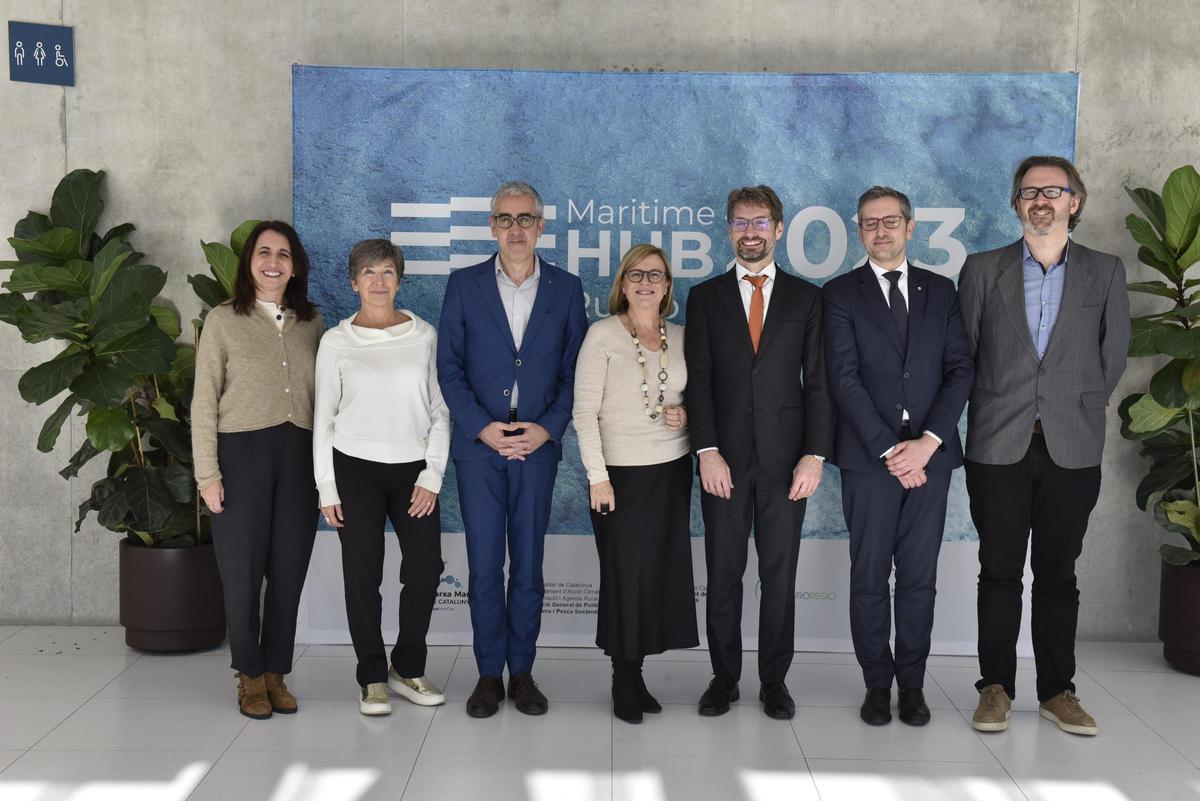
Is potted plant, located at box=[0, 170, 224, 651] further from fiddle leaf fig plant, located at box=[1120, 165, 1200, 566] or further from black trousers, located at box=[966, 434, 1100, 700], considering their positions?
fiddle leaf fig plant, located at box=[1120, 165, 1200, 566]

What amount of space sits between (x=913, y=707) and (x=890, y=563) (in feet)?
1.70

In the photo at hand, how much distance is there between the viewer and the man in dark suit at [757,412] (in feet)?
12.0

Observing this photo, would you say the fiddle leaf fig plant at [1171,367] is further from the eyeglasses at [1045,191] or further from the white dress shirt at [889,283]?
the white dress shirt at [889,283]

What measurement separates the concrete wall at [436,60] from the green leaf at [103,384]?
3.00ft

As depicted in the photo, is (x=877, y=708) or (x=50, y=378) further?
(x=50, y=378)

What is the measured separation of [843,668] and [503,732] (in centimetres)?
159

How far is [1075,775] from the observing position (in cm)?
330

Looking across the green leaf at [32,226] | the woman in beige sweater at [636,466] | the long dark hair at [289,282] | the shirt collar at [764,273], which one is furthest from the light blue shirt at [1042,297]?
the green leaf at [32,226]

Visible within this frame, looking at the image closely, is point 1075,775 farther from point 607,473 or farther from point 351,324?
point 351,324

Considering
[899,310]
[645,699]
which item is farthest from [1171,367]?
[645,699]

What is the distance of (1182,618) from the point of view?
4426 mm

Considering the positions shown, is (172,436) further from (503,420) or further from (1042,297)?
(1042,297)

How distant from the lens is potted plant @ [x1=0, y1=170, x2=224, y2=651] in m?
3.96

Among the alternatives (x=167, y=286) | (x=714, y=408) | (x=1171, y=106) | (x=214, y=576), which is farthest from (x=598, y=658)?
(x=1171, y=106)
